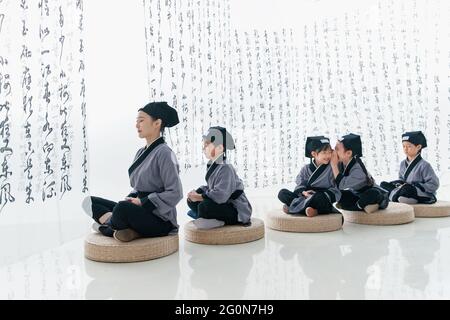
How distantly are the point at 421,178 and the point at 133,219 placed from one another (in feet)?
12.1

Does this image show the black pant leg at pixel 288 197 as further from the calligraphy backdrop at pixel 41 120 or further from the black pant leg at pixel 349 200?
the calligraphy backdrop at pixel 41 120

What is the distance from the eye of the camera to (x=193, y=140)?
5.49 m

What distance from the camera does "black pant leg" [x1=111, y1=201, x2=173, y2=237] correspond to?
11.2 feet

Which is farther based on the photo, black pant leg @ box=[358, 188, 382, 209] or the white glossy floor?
black pant leg @ box=[358, 188, 382, 209]

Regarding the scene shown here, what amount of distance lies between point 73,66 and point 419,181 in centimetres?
417

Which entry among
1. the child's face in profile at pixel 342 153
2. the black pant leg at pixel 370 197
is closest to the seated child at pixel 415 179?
the black pant leg at pixel 370 197

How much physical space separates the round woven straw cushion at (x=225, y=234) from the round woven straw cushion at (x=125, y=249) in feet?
1.52

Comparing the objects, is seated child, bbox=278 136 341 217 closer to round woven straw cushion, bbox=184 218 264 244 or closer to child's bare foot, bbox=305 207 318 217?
child's bare foot, bbox=305 207 318 217

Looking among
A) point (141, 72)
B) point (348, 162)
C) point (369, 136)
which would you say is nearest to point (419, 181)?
point (348, 162)

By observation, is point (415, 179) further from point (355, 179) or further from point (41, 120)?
point (41, 120)

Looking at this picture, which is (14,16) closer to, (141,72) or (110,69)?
(110,69)

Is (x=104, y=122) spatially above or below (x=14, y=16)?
below

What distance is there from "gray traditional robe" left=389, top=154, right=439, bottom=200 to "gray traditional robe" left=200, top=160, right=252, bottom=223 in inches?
93.5

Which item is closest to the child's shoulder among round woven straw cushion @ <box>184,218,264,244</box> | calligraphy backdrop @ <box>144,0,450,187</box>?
round woven straw cushion @ <box>184,218,264,244</box>
